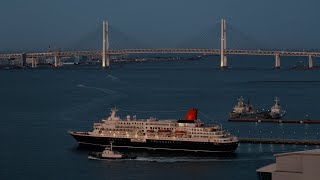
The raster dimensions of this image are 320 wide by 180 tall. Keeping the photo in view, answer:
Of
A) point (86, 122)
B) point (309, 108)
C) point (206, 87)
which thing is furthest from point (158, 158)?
point (206, 87)

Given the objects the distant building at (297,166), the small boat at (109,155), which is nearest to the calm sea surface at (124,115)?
the small boat at (109,155)

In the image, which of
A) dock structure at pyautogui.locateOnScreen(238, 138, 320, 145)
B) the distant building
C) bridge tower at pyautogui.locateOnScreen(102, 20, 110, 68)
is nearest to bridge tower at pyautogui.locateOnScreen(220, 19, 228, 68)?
bridge tower at pyautogui.locateOnScreen(102, 20, 110, 68)

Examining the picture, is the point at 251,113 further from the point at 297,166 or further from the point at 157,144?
the point at 297,166

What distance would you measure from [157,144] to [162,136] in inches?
6.7

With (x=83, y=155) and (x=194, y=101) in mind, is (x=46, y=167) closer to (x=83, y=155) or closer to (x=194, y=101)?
(x=83, y=155)

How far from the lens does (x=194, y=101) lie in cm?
2073

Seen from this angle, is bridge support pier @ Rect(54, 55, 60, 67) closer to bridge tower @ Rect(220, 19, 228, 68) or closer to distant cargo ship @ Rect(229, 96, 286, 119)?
bridge tower @ Rect(220, 19, 228, 68)

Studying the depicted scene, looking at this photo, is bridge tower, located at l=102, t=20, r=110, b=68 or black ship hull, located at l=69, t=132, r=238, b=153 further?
bridge tower, located at l=102, t=20, r=110, b=68

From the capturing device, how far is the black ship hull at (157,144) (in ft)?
39.6

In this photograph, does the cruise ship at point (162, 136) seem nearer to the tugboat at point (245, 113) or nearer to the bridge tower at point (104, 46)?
the tugboat at point (245, 113)

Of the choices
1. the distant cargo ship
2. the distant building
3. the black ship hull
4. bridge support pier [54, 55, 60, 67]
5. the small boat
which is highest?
bridge support pier [54, 55, 60, 67]

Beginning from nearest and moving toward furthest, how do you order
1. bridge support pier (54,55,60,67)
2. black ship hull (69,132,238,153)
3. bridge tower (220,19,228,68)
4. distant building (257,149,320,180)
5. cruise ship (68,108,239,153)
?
1. distant building (257,149,320,180)
2. black ship hull (69,132,238,153)
3. cruise ship (68,108,239,153)
4. bridge tower (220,19,228,68)
5. bridge support pier (54,55,60,67)

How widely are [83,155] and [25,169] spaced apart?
145 centimetres

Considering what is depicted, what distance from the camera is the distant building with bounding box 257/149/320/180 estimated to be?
553 centimetres
